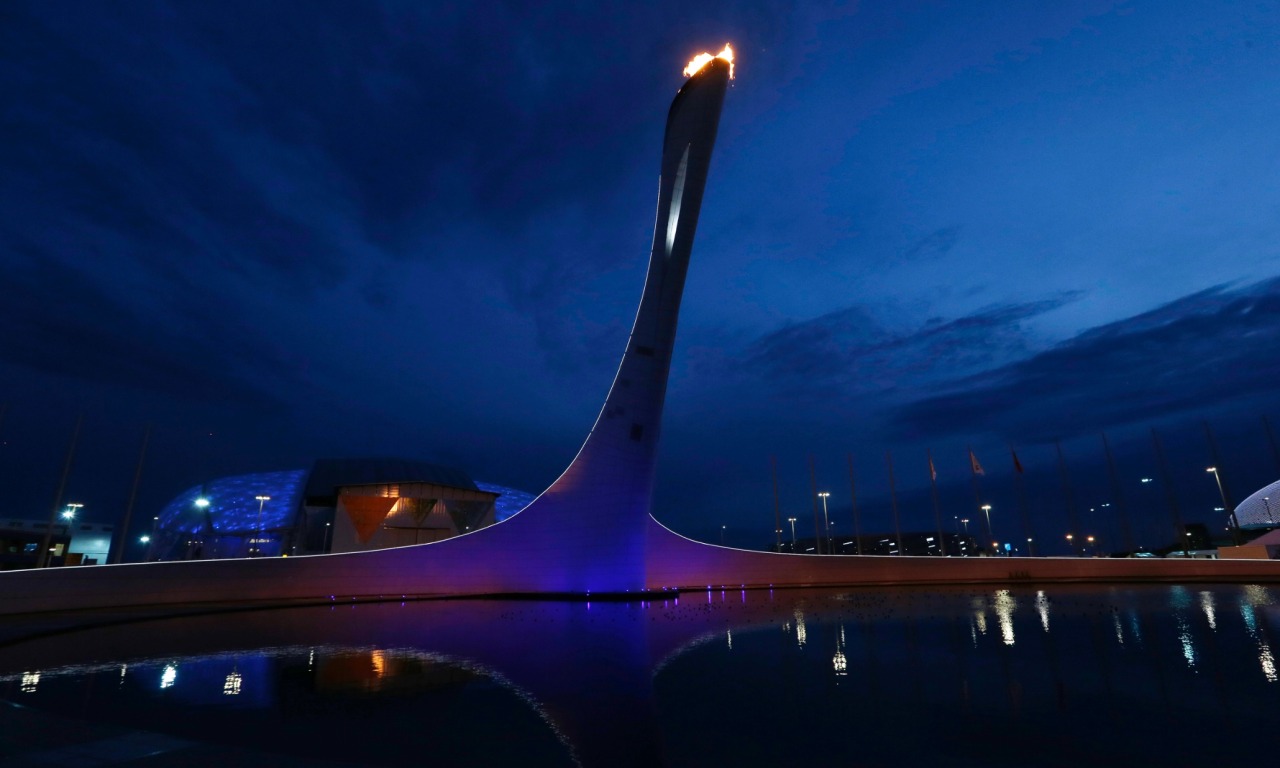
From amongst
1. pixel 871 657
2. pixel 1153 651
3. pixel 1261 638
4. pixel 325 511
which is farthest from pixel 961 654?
pixel 325 511

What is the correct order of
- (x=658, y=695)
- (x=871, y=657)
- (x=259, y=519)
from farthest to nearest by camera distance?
1. (x=259, y=519)
2. (x=871, y=657)
3. (x=658, y=695)

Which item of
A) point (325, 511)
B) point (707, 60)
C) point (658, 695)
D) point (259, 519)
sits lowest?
point (658, 695)

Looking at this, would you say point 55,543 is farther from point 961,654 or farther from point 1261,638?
point 1261,638

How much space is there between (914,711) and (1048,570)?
31.3 metres

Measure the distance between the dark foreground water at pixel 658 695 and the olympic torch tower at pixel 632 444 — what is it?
32.6 ft

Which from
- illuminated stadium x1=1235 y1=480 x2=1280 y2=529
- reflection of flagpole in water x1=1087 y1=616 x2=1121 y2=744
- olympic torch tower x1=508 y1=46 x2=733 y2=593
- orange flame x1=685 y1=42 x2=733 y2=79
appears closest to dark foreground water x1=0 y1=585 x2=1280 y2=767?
reflection of flagpole in water x1=1087 y1=616 x2=1121 y2=744

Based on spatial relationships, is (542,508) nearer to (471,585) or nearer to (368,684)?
(471,585)

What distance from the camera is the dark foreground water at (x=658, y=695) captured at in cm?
411

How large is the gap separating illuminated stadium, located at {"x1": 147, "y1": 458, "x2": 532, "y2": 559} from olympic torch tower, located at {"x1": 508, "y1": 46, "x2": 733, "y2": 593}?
79.3ft

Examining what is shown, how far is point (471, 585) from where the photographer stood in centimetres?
2247

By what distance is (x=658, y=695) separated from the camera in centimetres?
590

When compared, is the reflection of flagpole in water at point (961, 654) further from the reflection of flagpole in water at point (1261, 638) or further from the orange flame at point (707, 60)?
the orange flame at point (707, 60)

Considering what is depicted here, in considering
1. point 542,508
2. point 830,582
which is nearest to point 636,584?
point 542,508

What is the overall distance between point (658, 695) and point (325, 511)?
4931 cm
